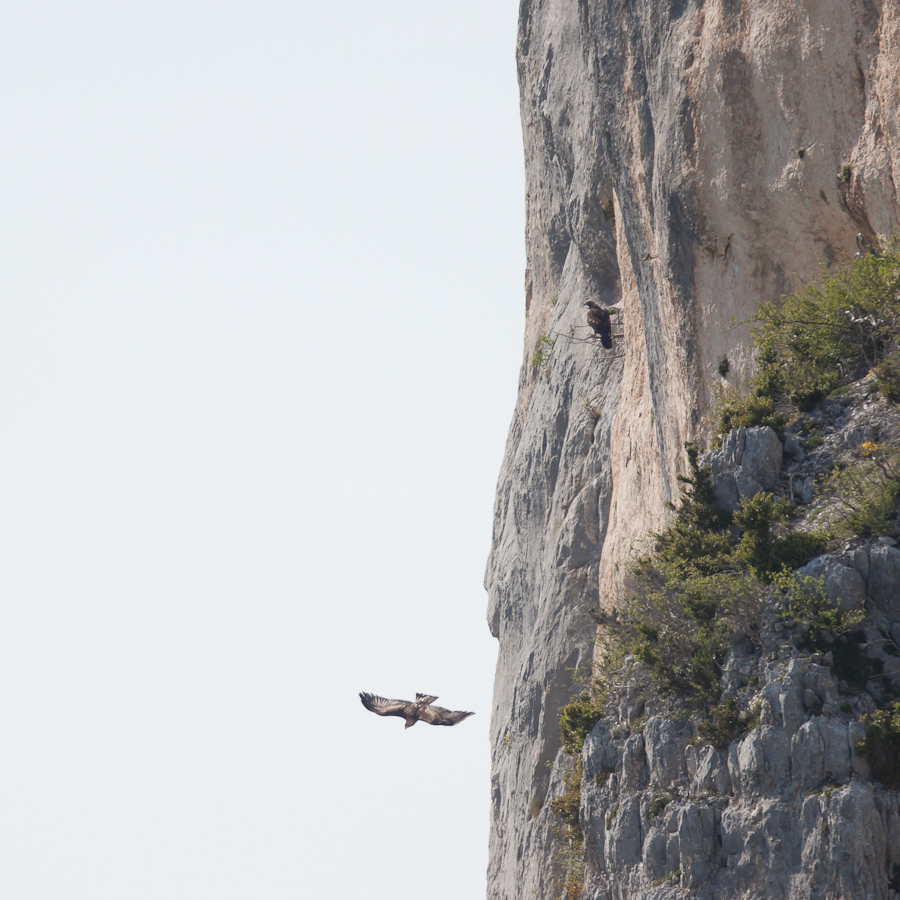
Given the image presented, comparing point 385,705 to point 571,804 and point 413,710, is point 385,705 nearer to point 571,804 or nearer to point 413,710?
point 413,710

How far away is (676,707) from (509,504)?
671 inches

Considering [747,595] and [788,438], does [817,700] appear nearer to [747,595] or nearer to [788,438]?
[747,595]

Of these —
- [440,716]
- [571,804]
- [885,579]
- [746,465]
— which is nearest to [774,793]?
[885,579]

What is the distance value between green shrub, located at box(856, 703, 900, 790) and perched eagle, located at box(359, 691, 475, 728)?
13968mm

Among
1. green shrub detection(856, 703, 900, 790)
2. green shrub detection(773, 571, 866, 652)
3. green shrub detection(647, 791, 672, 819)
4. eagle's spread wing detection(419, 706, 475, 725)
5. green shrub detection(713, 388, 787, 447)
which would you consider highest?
green shrub detection(713, 388, 787, 447)

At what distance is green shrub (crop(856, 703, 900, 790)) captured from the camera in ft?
43.1

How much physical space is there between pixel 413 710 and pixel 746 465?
12006mm

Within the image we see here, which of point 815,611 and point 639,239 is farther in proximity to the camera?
point 639,239

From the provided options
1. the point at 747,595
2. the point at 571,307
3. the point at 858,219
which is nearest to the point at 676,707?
the point at 747,595

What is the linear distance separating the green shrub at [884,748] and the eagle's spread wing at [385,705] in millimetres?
14070

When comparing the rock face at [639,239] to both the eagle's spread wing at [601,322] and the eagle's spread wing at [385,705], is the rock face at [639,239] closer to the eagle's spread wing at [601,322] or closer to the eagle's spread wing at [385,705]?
the eagle's spread wing at [601,322]

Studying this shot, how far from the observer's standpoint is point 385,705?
1029 inches

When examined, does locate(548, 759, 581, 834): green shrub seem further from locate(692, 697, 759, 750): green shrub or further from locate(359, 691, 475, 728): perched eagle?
locate(359, 691, 475, 728): perched eagle

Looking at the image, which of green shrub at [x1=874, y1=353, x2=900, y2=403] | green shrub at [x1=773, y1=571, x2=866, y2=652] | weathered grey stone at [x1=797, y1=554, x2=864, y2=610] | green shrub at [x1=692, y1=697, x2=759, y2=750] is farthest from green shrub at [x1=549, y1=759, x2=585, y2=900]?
green shrub at [x1=874, y1=353, x2=900, y2=403]
